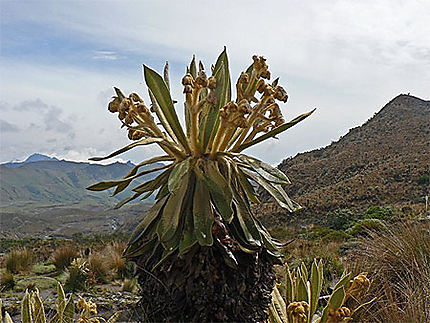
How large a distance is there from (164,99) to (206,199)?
63 cm

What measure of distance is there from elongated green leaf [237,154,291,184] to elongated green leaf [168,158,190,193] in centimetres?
35

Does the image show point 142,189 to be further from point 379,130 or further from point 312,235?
point 379,130

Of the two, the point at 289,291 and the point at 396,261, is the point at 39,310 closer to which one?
the point at 289,291

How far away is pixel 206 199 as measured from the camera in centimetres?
205

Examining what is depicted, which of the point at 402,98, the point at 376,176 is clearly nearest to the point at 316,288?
the point at 376,176

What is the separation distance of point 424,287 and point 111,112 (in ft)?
10.5

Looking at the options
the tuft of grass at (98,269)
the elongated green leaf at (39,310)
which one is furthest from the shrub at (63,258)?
the elongated green leaf at (39,310)

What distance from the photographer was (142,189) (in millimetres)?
2414

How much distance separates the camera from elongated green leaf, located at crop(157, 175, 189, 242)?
197 centimetres

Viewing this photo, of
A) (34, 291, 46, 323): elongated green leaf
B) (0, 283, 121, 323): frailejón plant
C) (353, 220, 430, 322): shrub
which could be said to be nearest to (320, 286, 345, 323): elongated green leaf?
(353, 220, 430, 322): shrub

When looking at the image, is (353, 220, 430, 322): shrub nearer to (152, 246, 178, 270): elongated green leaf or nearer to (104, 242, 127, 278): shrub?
(152, 246, 178, 270): elongated green leaf

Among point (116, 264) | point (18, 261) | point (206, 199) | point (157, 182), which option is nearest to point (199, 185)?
point (206, 199)

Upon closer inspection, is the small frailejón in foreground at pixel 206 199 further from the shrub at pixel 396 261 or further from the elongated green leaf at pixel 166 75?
the shrub at pixel 396 261

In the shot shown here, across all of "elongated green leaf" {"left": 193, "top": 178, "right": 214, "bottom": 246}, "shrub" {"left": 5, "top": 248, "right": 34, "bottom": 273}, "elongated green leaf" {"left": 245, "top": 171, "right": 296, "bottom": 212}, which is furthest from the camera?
"shrub" {"left": 5, "top": 248, "right": 34, "bottom": 273}
